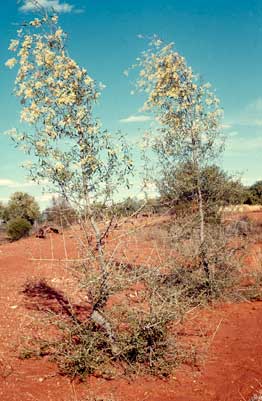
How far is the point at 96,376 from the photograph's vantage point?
6184 millimetres

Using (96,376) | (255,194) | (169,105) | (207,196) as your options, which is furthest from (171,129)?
(255,194)

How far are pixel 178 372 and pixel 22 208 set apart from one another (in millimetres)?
31240

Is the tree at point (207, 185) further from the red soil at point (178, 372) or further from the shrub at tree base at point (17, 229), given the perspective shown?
the shrub at tree base at point (17, 229)

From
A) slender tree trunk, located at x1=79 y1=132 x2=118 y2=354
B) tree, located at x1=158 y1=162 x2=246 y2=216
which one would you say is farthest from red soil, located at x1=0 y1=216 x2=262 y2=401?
tree, located at x1=158 y1=162 x2=246 y2=216

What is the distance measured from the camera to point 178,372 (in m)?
6.41

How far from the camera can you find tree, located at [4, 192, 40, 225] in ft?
112

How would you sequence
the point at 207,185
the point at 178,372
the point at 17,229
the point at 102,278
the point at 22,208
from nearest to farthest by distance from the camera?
the point at 102,278, the point at 178,372, the point at 207,185, the point at 17,229, the point at 22,208

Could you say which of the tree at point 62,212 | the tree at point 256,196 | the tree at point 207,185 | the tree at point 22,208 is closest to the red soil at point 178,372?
the tree at point 62,212

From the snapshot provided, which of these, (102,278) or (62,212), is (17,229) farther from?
(102,278)

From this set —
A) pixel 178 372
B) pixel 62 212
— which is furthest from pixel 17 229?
pixel 178 372

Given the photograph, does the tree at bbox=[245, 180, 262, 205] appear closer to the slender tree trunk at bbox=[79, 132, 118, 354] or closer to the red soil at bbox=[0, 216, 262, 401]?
the red soil at bbox=[0, 216, 262, 401]

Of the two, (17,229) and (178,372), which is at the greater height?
(17,229)

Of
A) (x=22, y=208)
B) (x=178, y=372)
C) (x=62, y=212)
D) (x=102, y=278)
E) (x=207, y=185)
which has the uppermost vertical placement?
(x=22, y=208)

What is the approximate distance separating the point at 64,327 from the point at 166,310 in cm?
169
